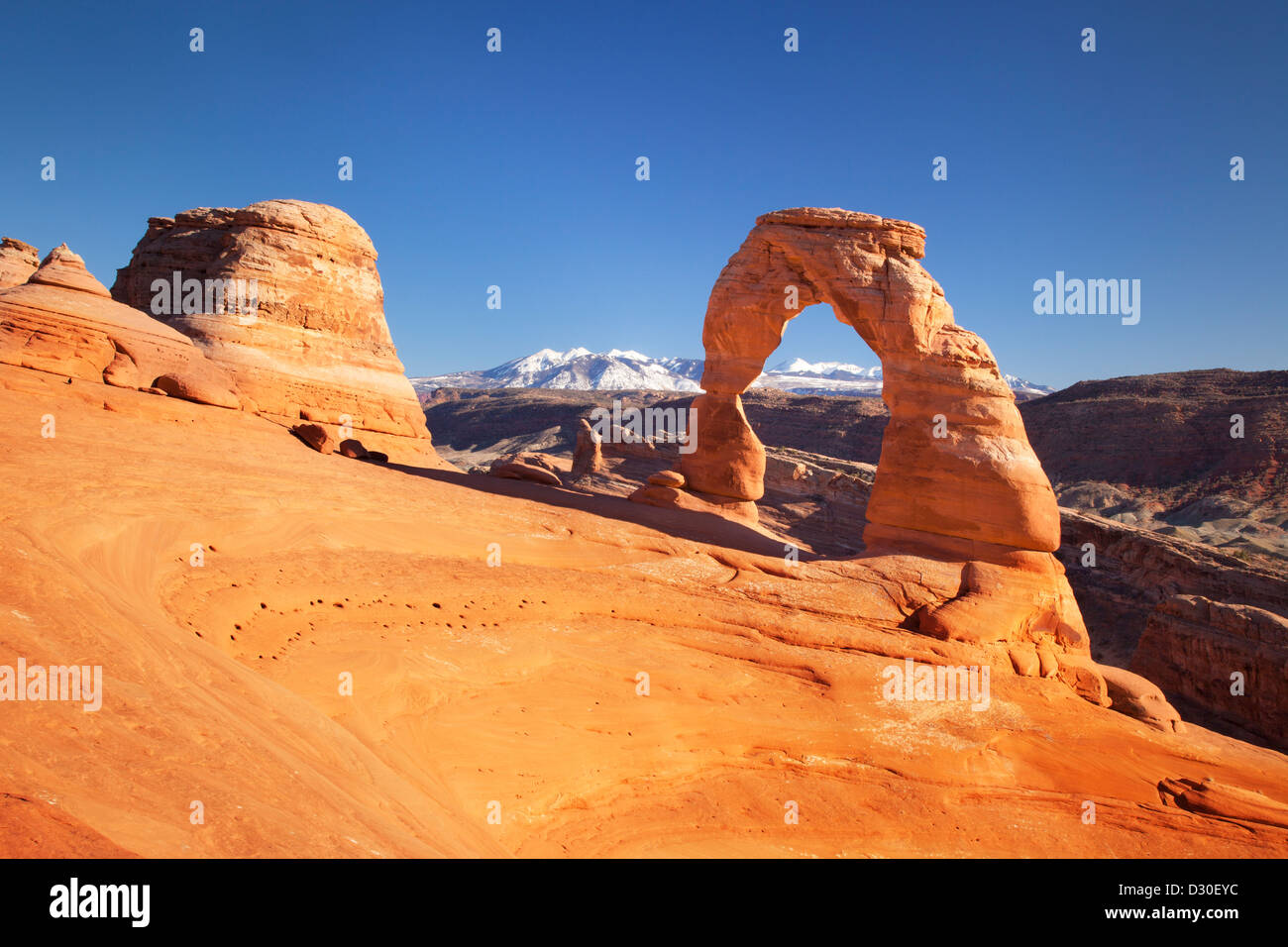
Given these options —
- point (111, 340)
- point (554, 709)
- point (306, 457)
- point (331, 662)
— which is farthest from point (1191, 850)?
point (111, 340)

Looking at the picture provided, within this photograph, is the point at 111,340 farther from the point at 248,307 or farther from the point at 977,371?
the point at 977,371

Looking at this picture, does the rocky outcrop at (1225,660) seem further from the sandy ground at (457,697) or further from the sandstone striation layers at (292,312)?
the sandstone striation layers at (292,312)

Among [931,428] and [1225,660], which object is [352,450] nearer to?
[931,428]

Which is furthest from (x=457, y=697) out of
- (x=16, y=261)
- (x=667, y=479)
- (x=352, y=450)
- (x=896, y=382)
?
(x=16, y=261)

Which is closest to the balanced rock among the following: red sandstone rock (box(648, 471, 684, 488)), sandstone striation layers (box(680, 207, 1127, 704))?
red sandstone rock (box(648, 471, 684, 488))

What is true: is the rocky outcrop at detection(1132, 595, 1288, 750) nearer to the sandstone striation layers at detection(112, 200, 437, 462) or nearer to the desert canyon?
the desert canyon

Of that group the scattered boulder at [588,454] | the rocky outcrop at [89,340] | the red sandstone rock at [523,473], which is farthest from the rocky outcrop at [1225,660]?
the rocky outcrop at [89,340]
